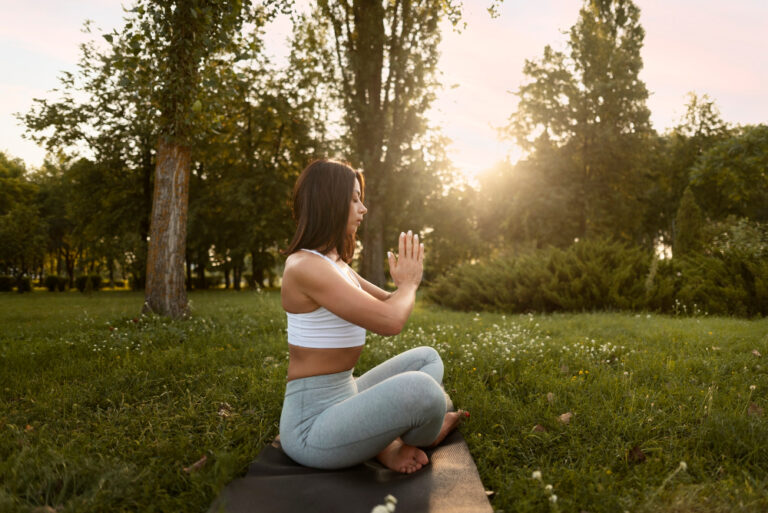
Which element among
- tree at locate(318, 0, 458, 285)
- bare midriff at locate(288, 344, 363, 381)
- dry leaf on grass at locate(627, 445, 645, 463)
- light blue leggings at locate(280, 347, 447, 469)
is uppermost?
tree at locate(318, 0, 458, 285)

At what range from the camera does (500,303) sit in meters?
10.3

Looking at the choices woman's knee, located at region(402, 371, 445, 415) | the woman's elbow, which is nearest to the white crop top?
the woman's elbow

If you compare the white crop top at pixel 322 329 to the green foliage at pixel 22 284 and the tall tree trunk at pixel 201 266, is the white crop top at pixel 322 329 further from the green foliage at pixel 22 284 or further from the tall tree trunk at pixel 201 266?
the green foliage at pixel 22 284

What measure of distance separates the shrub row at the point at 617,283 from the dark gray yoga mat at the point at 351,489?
23.4 ft

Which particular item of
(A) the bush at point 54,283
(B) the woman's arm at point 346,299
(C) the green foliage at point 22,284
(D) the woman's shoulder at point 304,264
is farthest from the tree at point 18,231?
(B) the woman's arm at point 346,299

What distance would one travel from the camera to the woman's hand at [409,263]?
105 inches

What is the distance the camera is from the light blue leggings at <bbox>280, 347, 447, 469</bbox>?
2.47 meters

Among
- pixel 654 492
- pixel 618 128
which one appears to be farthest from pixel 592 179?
pixel 654 492

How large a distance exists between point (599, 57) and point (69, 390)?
25.3 metres

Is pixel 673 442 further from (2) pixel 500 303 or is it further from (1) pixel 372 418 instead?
(2) pixel 500 303

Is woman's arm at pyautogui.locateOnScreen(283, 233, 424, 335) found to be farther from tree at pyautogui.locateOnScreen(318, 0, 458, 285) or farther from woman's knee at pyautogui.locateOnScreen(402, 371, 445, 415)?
tree at pyautogui.locateOnScreen(318, 0, 458, 285)

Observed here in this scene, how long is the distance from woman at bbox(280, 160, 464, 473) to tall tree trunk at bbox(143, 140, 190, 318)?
6028mm

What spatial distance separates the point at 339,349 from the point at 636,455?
1987 mm

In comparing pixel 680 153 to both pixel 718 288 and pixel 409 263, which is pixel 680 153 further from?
pixel 409 263
